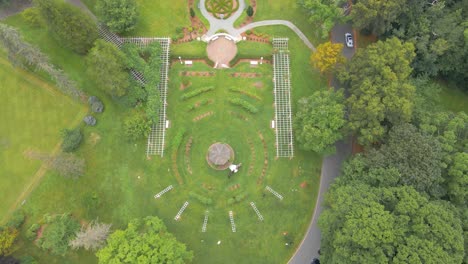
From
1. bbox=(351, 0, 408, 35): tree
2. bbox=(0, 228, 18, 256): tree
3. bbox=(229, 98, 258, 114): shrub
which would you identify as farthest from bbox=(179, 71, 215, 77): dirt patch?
bbox=(0, 228, 18, 256): tree

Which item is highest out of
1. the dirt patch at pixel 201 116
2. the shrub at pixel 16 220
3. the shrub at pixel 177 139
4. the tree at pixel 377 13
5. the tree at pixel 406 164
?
the tree at pixel 377 13

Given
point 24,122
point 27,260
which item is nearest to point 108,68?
point 24,122

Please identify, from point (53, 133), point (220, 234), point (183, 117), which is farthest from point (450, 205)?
point (53, 133)

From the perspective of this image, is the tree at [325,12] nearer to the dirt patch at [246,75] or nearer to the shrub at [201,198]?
the dirt patch at [246,75]

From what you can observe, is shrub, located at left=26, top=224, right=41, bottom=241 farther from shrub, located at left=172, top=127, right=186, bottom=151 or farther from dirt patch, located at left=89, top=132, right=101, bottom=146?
shrub, located at left=172, top=127, right=186, bottom=151

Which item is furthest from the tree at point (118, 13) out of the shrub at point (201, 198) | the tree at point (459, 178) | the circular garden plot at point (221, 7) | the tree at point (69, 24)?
the tree at point (459, 178)

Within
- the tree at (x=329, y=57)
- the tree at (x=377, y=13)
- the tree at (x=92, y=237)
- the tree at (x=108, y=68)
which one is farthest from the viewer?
the tree at (x=329, y=57)

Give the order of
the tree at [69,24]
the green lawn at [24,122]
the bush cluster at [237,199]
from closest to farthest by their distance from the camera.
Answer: the tree at [69,24]
the bush cluster at [237,199]
the green lawn at [24,122]
